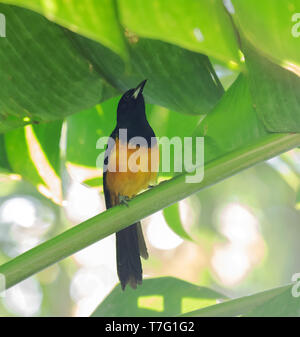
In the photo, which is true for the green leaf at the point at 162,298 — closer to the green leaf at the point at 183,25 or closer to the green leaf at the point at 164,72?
the green leaf at the point at 164,72

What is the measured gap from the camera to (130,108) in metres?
1.74

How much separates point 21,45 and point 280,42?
575mm

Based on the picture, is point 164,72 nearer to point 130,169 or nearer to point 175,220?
point 175,220

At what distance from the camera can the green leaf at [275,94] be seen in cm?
72

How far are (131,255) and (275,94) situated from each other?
36.7 inches

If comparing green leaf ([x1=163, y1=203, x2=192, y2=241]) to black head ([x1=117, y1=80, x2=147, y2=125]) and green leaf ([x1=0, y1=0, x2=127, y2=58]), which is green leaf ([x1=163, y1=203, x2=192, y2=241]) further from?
green leaf ([x1=0, y1=0, x2=127, y2=58])

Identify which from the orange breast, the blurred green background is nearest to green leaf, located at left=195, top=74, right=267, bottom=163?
the blurred green background

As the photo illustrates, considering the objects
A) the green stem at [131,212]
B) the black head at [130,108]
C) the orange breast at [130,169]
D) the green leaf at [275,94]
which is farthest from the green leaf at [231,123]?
the black head at [130,108]

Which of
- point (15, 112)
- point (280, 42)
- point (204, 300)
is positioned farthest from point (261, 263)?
point (280, 42)

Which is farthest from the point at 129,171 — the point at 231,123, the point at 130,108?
the point at 231,123

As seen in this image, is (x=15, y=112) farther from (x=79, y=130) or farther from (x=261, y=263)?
(x=261, y=263)

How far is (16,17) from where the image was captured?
0.91 meters

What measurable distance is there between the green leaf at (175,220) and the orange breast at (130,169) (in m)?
0.17

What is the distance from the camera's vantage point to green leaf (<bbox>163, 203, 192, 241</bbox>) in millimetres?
1411
